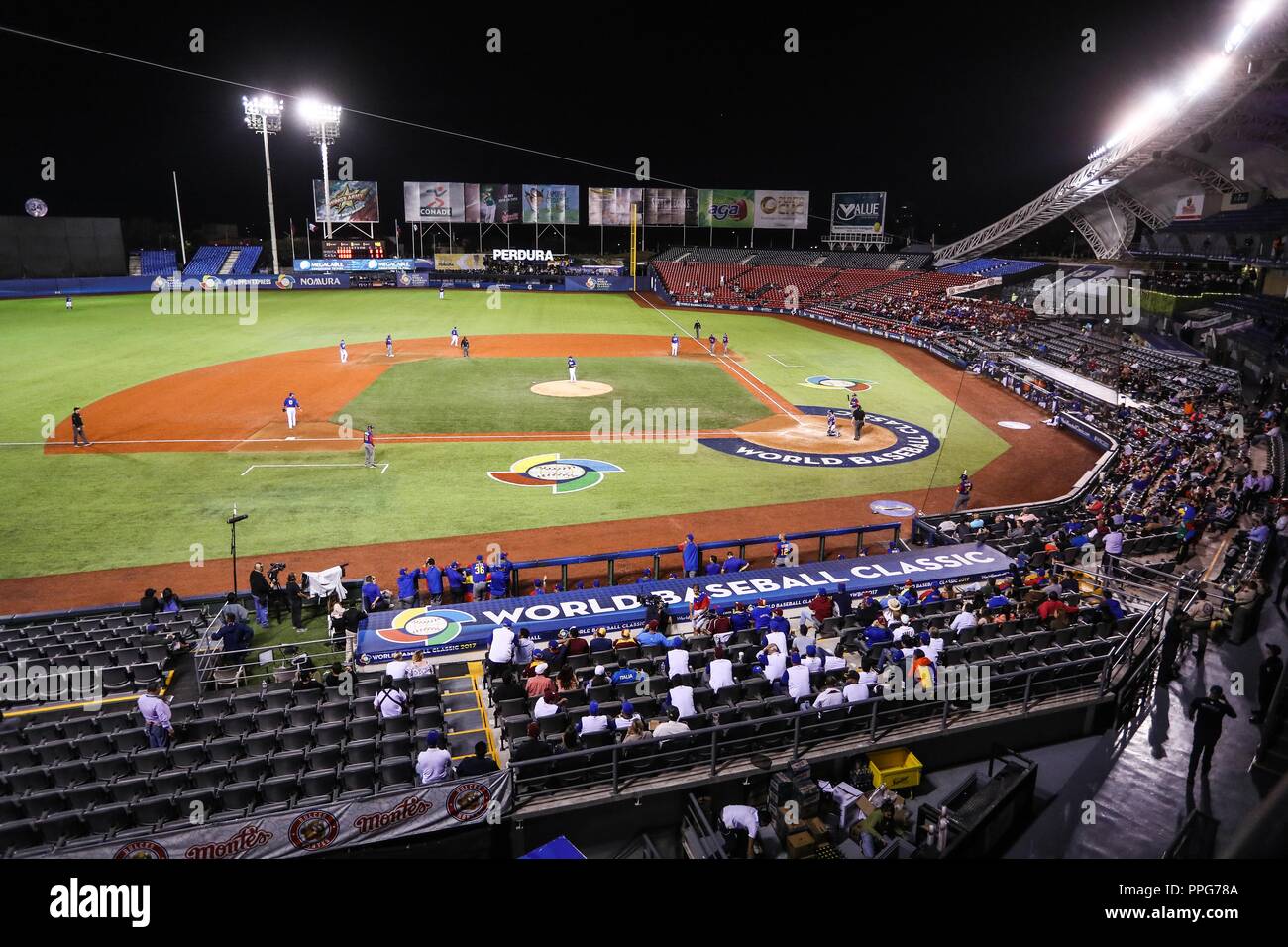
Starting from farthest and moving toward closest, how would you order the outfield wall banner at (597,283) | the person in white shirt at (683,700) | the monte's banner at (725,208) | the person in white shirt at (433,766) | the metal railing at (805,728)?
the monte's banner at (725,208)
the outfield wall banner at (597,283)
the person in white shirt at (683,700)
the metal railing at (805,728)
the person in white shirt at (433,766)

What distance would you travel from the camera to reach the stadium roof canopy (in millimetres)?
30828

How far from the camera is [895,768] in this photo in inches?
416

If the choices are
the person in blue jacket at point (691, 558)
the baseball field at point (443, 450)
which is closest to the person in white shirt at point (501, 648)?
the person in blue jacket at point (691, 558)

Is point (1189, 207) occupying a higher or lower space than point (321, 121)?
lower

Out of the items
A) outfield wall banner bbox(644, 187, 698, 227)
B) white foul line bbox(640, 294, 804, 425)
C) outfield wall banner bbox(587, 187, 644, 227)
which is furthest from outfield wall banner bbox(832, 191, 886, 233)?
white foul line bbox(640, 294, 804, 425)

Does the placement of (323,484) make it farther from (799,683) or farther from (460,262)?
(460,262)

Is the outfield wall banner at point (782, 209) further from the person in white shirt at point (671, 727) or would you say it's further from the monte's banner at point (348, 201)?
the person in white shirt at point (671, 727)

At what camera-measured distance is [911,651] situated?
41.4 feet

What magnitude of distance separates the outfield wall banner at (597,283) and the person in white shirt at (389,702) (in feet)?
273

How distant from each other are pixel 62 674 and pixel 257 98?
255 ft

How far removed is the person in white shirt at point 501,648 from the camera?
506 inches

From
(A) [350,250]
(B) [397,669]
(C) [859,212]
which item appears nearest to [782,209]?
(C) [859,212]

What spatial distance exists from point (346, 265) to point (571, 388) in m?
58.8

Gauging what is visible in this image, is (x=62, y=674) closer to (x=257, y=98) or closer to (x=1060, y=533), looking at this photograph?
(x=1060, y=533)
